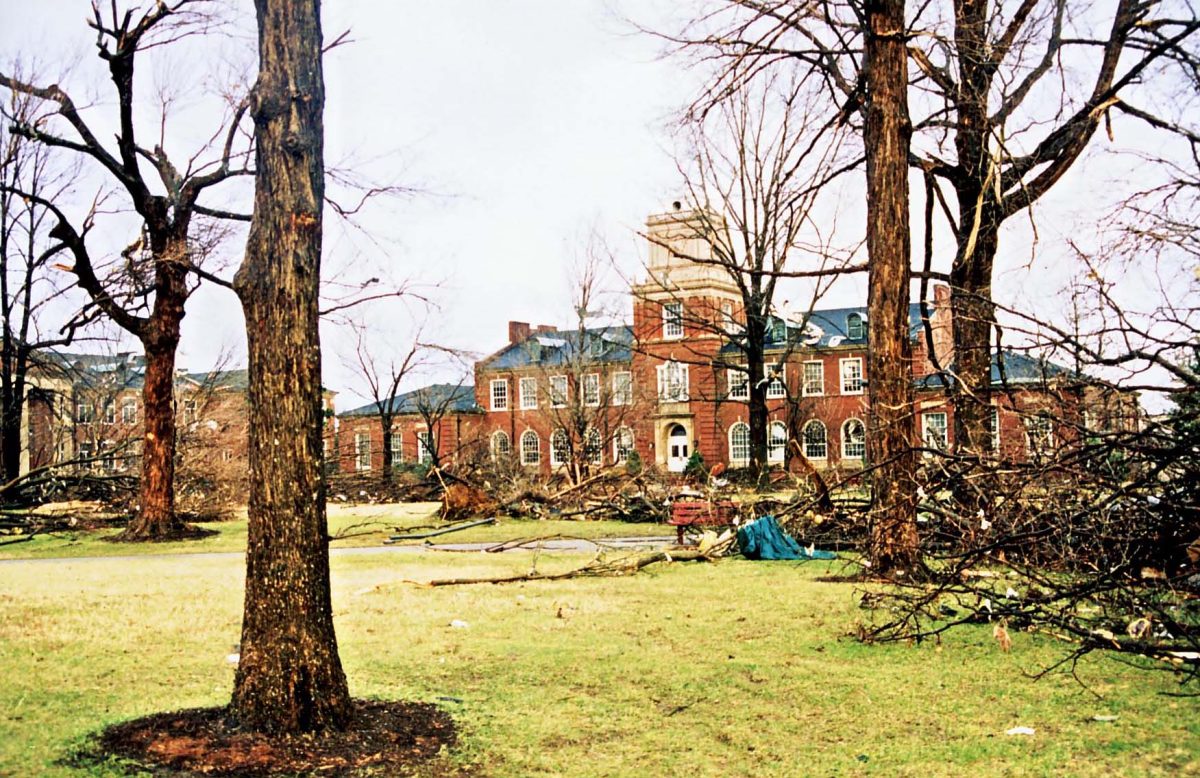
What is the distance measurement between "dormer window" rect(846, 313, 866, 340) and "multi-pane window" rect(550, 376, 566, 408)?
14.7 metres

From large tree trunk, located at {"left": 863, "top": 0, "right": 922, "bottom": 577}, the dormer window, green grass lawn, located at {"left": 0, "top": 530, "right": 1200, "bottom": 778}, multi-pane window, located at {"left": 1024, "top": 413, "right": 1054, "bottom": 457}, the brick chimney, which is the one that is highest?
the brick chimney

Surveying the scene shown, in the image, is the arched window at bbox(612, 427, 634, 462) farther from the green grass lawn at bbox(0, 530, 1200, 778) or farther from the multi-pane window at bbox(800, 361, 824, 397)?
the green grass lawn at bbox(0, 530, 1200, 778)

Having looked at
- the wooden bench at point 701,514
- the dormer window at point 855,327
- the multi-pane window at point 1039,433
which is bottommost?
the wooden bench at point 701,514

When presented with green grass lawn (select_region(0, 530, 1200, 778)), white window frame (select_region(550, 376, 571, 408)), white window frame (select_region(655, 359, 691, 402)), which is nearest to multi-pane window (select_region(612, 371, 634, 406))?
white window frame (select_region(655, 359, 691, 402))

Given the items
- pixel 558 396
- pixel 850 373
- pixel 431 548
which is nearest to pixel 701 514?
pixel 431 548

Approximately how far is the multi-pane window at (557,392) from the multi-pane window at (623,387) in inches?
108

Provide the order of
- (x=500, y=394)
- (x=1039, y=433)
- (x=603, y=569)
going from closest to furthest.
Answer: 1. (x=1039, y=433)
2. (x=603, y=569)
3. (x=500, y=394)

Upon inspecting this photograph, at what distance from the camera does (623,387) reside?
56.0 meters

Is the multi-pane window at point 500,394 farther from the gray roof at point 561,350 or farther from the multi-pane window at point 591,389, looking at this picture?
the multi-pane window at point 591,389

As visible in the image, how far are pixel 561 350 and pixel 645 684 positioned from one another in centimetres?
5234

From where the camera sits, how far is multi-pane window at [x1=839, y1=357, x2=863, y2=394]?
180ft

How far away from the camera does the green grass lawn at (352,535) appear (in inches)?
753

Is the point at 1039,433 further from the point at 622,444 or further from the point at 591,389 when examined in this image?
the point at 622,444

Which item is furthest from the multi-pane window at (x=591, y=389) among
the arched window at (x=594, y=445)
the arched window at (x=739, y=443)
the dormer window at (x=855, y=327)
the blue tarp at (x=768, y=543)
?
the blue tarp at (x=768, y=543)
